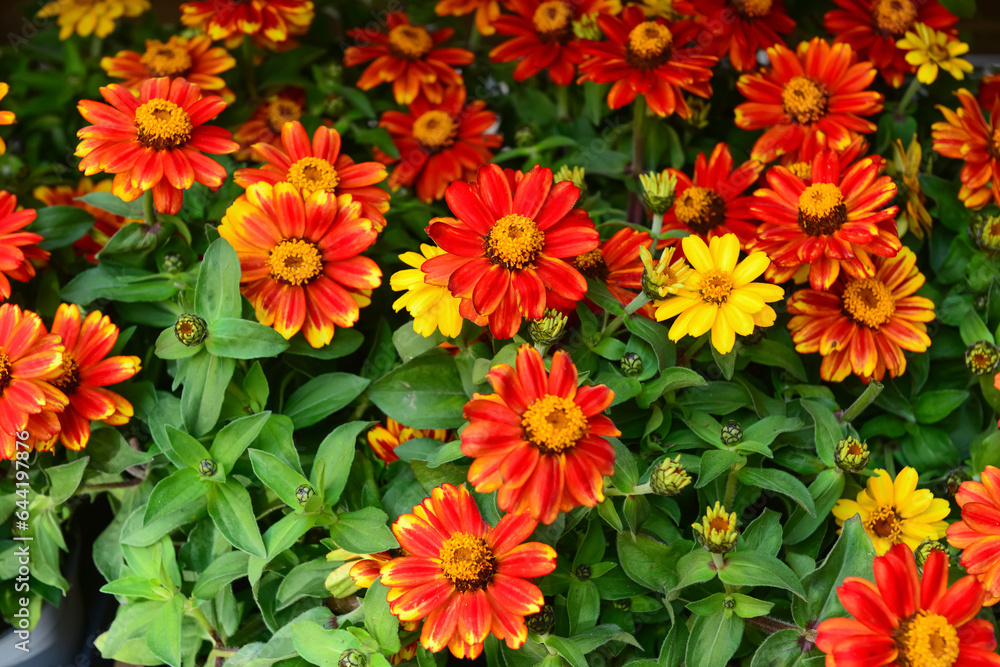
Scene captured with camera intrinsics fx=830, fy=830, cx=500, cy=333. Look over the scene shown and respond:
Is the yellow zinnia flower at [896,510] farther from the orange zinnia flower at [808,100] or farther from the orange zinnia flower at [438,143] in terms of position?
the orange zinnia flower at [438,143]

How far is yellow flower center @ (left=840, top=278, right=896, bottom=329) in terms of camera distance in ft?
2.41

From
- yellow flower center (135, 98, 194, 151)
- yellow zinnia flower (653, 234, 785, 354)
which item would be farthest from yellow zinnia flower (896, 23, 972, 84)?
yellow flower center (135, 98, 194, 151)

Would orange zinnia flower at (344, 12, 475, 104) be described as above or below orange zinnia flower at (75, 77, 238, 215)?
below

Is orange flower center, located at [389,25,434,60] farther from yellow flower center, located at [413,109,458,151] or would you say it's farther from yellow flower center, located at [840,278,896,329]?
yellow flower center, located at [840,278,896,329]

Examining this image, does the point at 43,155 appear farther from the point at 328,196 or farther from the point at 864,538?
the point at 864,538

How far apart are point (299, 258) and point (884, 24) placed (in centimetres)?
68

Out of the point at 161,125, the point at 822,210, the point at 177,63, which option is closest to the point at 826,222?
the point at 822,210

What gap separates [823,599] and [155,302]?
2.17 ft

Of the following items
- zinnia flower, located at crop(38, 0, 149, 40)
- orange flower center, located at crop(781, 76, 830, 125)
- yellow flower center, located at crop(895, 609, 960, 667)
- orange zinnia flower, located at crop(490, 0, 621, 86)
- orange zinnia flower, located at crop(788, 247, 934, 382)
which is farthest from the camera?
zinnia flower, located at crop(38, 0, 149, 40)

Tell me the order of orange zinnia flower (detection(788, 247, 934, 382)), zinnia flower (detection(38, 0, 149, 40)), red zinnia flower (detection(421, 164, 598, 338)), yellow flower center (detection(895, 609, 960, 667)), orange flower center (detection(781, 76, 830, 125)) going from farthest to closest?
zinnia flower (detection(38, 0, 149, 40))
orange flower center (detection(781, 76, 830, 125))
orange zinnia flower (detection(788, 247, 934, 382))
red zinnia flower (detection(421, 164, 598, 338))
yellow flower center (detection(895, 609, 960, 667))

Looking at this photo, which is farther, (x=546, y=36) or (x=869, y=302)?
(x=546, y=36)

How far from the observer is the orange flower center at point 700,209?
2.60ft

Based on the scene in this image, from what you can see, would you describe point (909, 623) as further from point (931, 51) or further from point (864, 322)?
point (931, 51)

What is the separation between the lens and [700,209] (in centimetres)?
79
